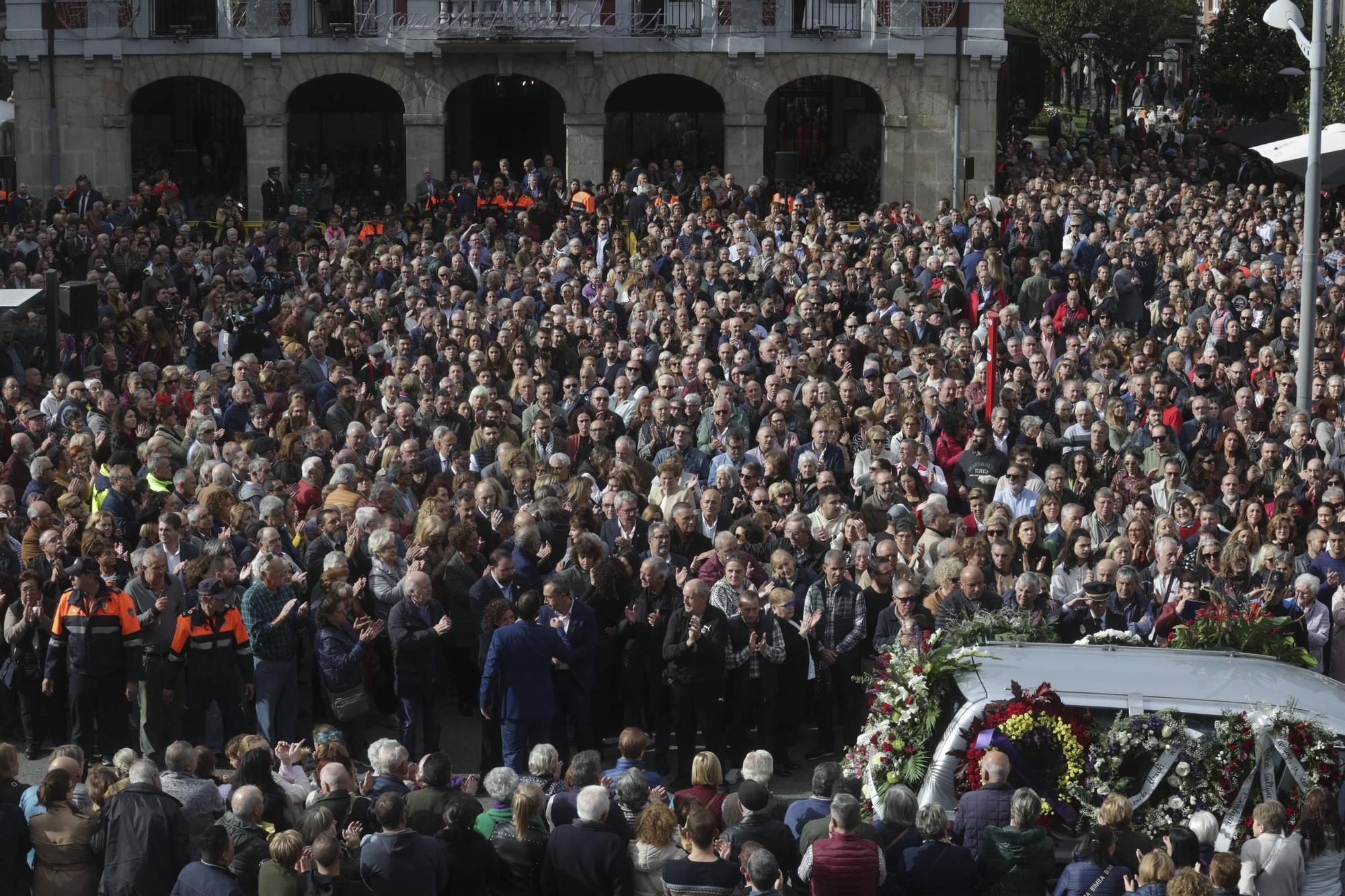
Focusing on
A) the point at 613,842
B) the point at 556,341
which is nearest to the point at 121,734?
the point at 613,842

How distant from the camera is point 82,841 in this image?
30.2 feet

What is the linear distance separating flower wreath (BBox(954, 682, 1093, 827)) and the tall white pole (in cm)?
798

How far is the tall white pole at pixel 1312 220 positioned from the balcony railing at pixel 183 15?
851 inches

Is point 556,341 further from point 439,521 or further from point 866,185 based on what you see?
point 866,185

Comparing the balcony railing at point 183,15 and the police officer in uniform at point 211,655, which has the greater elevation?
the balcony railing at point 183,15

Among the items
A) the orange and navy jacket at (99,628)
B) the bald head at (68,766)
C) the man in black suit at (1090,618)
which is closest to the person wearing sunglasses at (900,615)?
the man in black suit at (1090,618)

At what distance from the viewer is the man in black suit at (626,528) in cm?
1374

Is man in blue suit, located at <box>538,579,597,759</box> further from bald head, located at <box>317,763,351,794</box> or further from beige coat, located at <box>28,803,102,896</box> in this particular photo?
beige coat, located at <box>28,803,102,896</box>

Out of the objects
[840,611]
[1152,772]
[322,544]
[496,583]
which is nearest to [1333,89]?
[840,611]

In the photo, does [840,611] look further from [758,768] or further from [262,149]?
[262,149]

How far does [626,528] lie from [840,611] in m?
1.89

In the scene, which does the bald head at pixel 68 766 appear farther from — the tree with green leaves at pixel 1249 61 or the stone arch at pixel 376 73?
the tree with green leaves at pixel 1249 61

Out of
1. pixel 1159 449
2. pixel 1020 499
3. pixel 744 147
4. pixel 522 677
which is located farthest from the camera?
pixel 744 147

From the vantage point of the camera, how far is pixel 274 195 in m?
31.1
